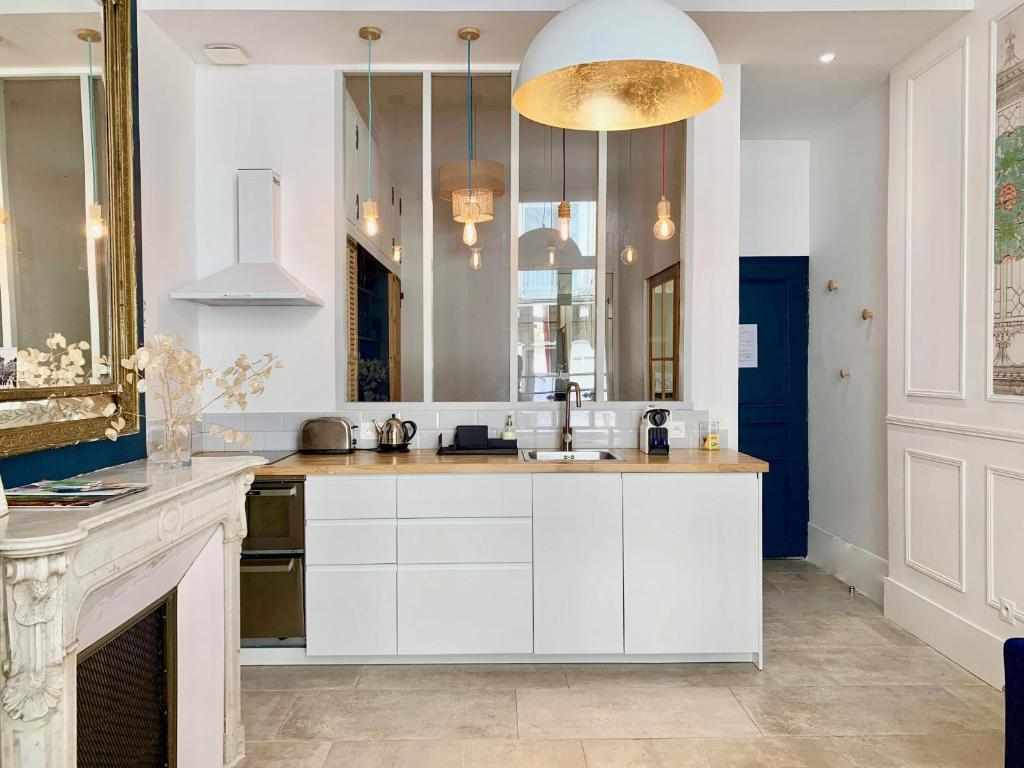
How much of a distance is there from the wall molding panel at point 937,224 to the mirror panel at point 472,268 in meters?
2.06

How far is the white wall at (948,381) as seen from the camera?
281cm

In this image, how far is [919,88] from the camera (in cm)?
330

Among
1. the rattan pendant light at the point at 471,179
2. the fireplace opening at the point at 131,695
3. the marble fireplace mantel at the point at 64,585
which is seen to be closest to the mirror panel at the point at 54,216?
the marble fireplace mantel at the point at 64,585

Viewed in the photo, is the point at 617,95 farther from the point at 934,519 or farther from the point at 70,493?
the point at 934,519

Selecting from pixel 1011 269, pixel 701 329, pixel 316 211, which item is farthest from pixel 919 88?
pixel 316 211

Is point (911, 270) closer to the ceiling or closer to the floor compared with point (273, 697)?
closer to the ceiling

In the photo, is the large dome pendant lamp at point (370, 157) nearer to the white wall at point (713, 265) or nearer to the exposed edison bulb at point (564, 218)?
the exposed edison bulb at point (564, 218)

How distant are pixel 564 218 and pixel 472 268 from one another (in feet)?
1.86

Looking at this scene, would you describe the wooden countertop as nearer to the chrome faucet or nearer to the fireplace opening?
the chrome faucet

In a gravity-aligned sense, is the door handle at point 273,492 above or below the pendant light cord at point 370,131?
below

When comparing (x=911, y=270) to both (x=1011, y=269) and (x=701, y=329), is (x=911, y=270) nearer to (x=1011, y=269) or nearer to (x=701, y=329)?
(x=1011, y=269)

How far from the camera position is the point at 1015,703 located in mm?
1648

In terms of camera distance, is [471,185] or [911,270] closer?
[911,270]

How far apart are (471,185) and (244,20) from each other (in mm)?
1301
